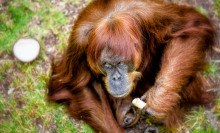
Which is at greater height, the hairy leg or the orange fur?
the orange fur

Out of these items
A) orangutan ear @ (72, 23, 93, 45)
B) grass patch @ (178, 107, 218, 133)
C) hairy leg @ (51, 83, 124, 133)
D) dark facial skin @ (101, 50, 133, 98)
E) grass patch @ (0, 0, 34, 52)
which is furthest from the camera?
grass patch @ (0, 0, 34, 52)

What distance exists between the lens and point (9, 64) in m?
3.77

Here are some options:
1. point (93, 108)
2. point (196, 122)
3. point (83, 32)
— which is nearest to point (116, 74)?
point (83, 32)

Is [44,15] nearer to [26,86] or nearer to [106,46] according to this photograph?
[26,86]

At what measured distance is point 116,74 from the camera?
8.36 feet

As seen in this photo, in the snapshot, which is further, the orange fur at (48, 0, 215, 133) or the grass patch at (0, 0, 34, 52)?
the grass patch at (0, 0, 34, 52)

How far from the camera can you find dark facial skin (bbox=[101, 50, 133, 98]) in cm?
246

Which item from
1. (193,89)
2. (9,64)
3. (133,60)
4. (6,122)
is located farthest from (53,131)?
(193,89)

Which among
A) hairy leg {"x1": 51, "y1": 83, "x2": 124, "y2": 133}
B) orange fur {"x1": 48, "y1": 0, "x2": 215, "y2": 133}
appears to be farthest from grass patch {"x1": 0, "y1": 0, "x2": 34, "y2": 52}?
hairy leg {"x1": 51, "y1": 83, "x2": 124, "y2": 133}

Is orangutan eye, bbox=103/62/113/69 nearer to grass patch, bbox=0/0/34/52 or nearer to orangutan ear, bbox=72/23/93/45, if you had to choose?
orangutan ear, bbox=72/23/93/45

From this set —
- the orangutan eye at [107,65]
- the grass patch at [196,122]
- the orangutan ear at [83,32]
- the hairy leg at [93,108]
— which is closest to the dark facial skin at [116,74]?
the orangutan eye at [107,65]

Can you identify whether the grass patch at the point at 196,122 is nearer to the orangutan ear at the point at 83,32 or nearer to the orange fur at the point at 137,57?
the orange fur at the point at 137,57

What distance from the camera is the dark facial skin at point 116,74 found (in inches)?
96.7

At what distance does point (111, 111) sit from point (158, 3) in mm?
1337
